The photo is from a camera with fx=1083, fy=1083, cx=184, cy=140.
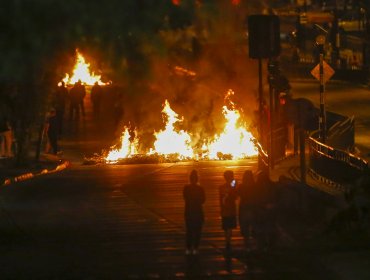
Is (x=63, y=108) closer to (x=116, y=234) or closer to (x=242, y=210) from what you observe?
(x=116, y=234)

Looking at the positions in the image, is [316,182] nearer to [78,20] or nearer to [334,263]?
[334,263]

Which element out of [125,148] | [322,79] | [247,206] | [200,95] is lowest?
[125,148]

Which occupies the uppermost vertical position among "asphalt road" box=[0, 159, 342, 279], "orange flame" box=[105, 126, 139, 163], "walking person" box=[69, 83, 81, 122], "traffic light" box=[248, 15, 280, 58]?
"traffic light" box=[248, 15, 280, 58]

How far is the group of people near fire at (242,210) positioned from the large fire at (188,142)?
14.1 meters

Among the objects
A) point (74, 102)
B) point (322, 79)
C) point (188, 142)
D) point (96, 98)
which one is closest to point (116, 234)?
point (188, 142)

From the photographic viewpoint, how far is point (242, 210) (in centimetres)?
1566

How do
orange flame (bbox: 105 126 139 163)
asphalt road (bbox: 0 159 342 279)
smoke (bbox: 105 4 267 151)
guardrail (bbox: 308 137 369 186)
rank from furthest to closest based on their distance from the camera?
orange flame (bbox: 105 126 139 163)
smoke (bbox: 105 4 267 151)
guardrail (bbox: 308 137 369 186)
asphalt road (bbox: 0 159 342 279)

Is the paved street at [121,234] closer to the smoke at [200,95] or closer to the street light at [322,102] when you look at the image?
the street light at [322,102]

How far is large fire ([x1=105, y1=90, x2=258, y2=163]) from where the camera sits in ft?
99.6

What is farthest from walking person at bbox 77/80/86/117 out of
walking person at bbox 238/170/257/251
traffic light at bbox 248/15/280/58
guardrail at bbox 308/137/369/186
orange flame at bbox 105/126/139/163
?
walking person at bbox 238/170/257/251

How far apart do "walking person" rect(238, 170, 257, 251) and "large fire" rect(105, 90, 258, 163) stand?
14082mm

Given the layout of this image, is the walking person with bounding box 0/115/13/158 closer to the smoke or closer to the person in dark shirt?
the person in dark shirt

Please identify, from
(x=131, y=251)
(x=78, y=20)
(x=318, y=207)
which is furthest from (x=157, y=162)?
(x=78, y=20)

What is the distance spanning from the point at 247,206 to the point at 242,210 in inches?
5.0
